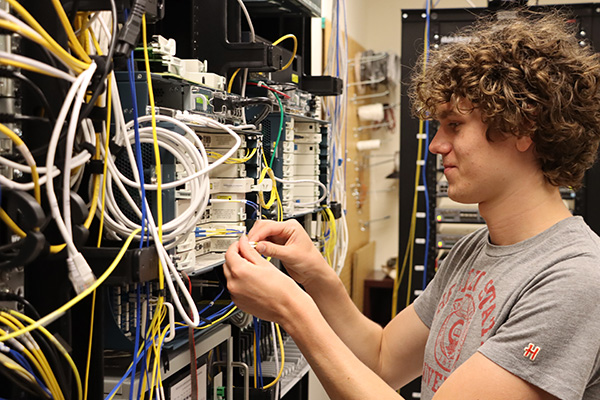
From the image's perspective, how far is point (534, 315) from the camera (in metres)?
1.11

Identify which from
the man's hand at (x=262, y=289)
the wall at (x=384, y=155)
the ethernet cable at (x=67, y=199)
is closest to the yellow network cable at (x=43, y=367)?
the ethernet cable at (x=67, y=199)

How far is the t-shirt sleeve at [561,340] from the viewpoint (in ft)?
3.55

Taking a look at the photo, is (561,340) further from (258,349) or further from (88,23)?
(258,349)

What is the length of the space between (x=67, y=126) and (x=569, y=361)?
0.89 metres

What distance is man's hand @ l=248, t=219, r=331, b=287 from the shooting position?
4.73ft

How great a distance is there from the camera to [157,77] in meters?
1.31

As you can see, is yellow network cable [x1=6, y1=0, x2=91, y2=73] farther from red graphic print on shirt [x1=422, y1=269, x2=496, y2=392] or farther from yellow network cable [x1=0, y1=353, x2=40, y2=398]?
red graphic print on shirt [x1=422, y1=269, x2=496, y2=392]

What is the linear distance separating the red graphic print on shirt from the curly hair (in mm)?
251

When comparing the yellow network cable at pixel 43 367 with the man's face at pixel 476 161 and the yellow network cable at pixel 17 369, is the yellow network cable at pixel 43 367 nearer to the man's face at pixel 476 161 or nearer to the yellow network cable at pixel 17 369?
the yellow network cable at pixel 17 369

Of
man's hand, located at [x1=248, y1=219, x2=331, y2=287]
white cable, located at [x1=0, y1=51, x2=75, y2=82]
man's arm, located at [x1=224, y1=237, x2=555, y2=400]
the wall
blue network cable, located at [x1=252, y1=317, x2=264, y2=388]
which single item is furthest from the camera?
the wall

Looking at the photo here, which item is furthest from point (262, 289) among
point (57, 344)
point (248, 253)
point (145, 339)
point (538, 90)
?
point (538, 90)

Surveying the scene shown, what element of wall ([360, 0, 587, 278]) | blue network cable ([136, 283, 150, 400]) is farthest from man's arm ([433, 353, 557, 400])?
wall ([360, 0, 587, 278])

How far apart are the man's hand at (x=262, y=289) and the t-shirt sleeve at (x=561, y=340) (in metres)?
0.36

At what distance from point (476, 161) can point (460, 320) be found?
0.31 m
